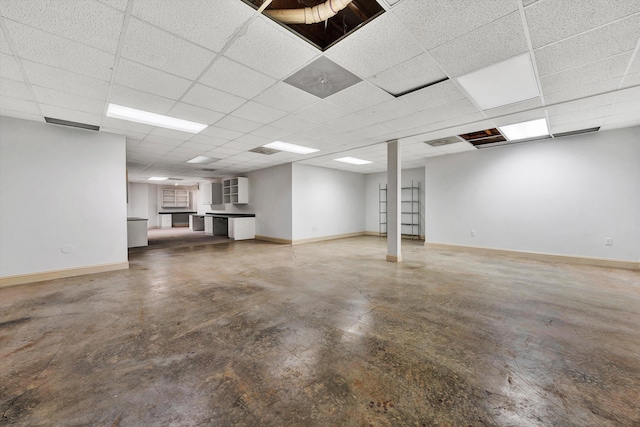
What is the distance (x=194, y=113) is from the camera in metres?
3.64

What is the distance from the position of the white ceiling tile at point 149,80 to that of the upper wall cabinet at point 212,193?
8016mm

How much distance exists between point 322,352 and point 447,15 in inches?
109

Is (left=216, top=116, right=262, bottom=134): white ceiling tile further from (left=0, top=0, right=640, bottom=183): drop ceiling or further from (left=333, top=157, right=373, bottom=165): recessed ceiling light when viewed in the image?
(left=333, top=157, right=373, bottom=165): recessed ceiling light

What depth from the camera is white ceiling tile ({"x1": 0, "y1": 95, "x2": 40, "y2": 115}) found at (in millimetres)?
3170

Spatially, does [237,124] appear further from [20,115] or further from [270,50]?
[20,115]

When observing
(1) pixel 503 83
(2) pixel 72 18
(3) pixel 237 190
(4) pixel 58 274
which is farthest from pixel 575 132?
(4) pixel 58 274

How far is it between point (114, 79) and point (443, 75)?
3.57 metres

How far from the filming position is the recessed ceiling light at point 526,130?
170 inches

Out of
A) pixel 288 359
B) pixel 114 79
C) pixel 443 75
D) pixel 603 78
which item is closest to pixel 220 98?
pixel 114 79

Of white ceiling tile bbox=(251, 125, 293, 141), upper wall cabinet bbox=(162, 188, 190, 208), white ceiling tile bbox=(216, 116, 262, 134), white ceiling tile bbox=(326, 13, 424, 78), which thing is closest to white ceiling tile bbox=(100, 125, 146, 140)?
white ceiling tile bbox=(216, 116, 262, 134)

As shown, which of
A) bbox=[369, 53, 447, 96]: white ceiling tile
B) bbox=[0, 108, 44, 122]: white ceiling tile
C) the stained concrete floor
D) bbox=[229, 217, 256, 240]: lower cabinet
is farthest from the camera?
bbox=[229, 217, 256, 240]: lower cabinet

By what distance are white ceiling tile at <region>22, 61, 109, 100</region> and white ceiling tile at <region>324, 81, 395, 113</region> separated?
8.77ft

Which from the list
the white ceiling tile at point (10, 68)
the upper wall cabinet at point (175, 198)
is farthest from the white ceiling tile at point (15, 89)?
the upper wall cabinet at point (175, 198)

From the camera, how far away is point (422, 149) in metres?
6.10
